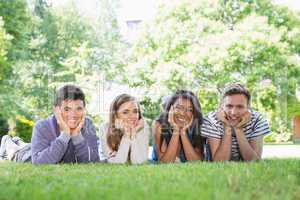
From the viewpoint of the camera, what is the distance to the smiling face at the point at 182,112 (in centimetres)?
554

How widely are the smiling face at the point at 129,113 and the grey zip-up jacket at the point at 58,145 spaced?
17.8 inches

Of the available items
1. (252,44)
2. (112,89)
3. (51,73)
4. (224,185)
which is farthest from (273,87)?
(224,185)

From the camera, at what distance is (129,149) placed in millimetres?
5551

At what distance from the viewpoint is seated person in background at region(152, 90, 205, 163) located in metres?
5.52

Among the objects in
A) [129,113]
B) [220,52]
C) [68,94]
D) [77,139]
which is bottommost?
[77,139]

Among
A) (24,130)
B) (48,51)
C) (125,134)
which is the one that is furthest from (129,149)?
(48,51)

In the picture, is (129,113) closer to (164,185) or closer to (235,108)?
(235,108)

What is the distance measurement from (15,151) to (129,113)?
2.35 metres

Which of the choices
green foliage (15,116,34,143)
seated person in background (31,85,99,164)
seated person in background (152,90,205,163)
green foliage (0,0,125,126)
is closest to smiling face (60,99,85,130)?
seated person in background (31,85,99,164)

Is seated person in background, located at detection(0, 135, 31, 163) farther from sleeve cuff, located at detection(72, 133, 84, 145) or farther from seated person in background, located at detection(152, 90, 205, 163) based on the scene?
seated person in background, located at detection(152, 90, 205, 163)

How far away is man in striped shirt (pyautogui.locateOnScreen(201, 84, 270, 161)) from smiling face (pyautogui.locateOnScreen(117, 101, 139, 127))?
818mm

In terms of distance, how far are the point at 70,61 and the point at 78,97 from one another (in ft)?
68.0

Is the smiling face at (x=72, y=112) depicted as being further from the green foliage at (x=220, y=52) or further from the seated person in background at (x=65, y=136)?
the green foliage at (x=220, y=52)

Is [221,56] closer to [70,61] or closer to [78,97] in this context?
[70,61]
